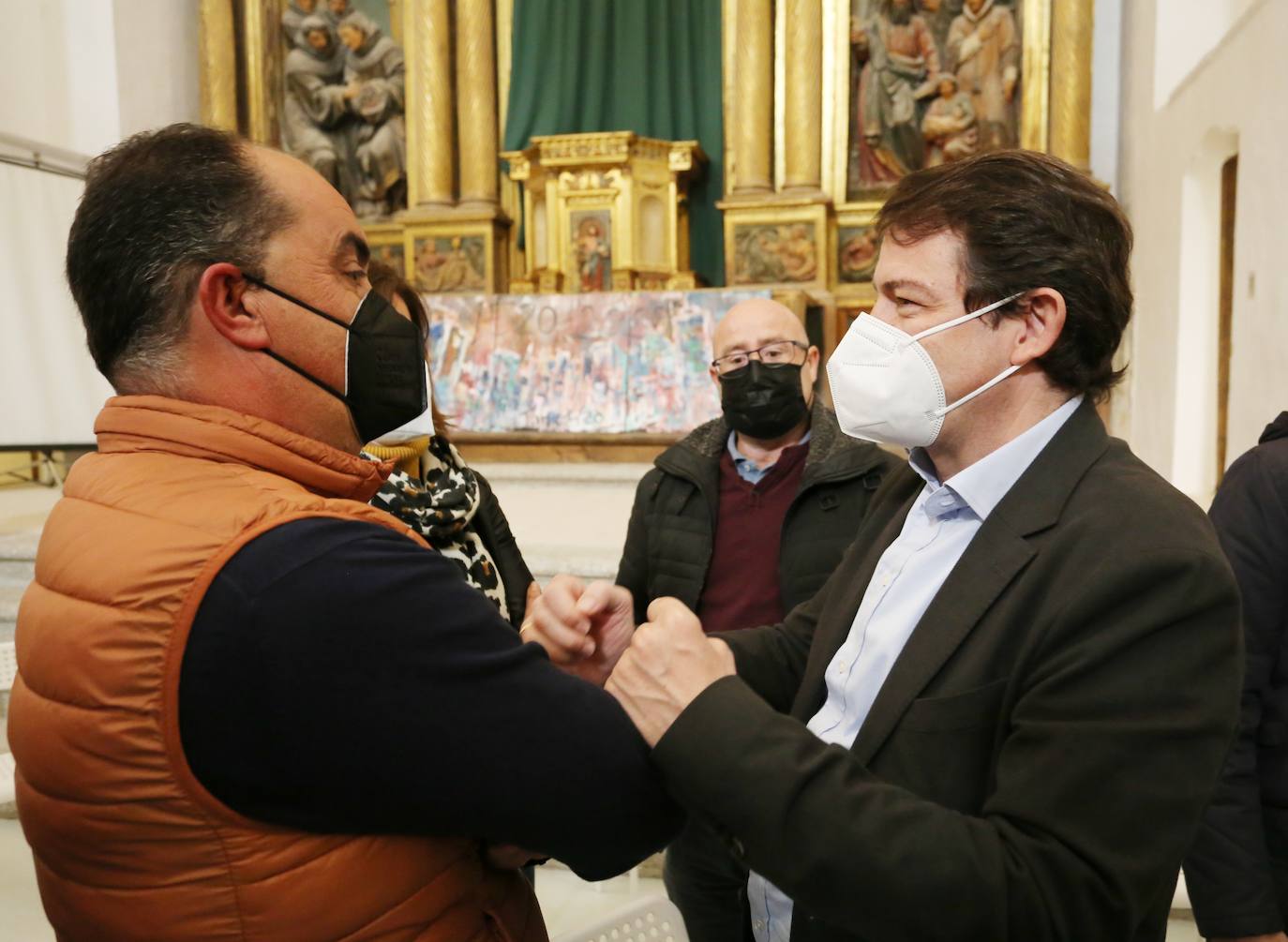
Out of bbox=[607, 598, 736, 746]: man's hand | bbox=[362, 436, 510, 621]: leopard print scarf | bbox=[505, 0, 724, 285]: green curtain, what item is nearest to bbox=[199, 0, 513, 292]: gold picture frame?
bbox=[505, 0, 724, 285]: green curtain

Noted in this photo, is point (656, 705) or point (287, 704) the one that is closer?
point (287, 704)

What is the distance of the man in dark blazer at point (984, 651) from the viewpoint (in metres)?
1.04

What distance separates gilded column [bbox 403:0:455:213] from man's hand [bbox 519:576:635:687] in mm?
9882

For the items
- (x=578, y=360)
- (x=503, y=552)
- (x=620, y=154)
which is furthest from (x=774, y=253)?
(x=503, y=552)

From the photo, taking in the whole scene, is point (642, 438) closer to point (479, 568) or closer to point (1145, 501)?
point (479, 568)

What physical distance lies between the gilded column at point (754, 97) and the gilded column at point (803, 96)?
20cm

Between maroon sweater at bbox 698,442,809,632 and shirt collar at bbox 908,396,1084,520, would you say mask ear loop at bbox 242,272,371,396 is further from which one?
maroon sweater at bbox 698,442,809,632

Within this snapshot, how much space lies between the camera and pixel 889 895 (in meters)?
1.03

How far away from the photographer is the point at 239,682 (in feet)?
3.02

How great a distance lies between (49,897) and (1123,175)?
963 centimetres

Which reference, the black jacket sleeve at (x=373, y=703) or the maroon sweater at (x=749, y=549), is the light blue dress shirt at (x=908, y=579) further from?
the maroon sweater at (x=749, y=549)

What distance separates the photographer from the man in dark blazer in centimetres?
104

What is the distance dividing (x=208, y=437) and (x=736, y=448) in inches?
77.7

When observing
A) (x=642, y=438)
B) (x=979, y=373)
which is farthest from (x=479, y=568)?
(x=642, y=438)
